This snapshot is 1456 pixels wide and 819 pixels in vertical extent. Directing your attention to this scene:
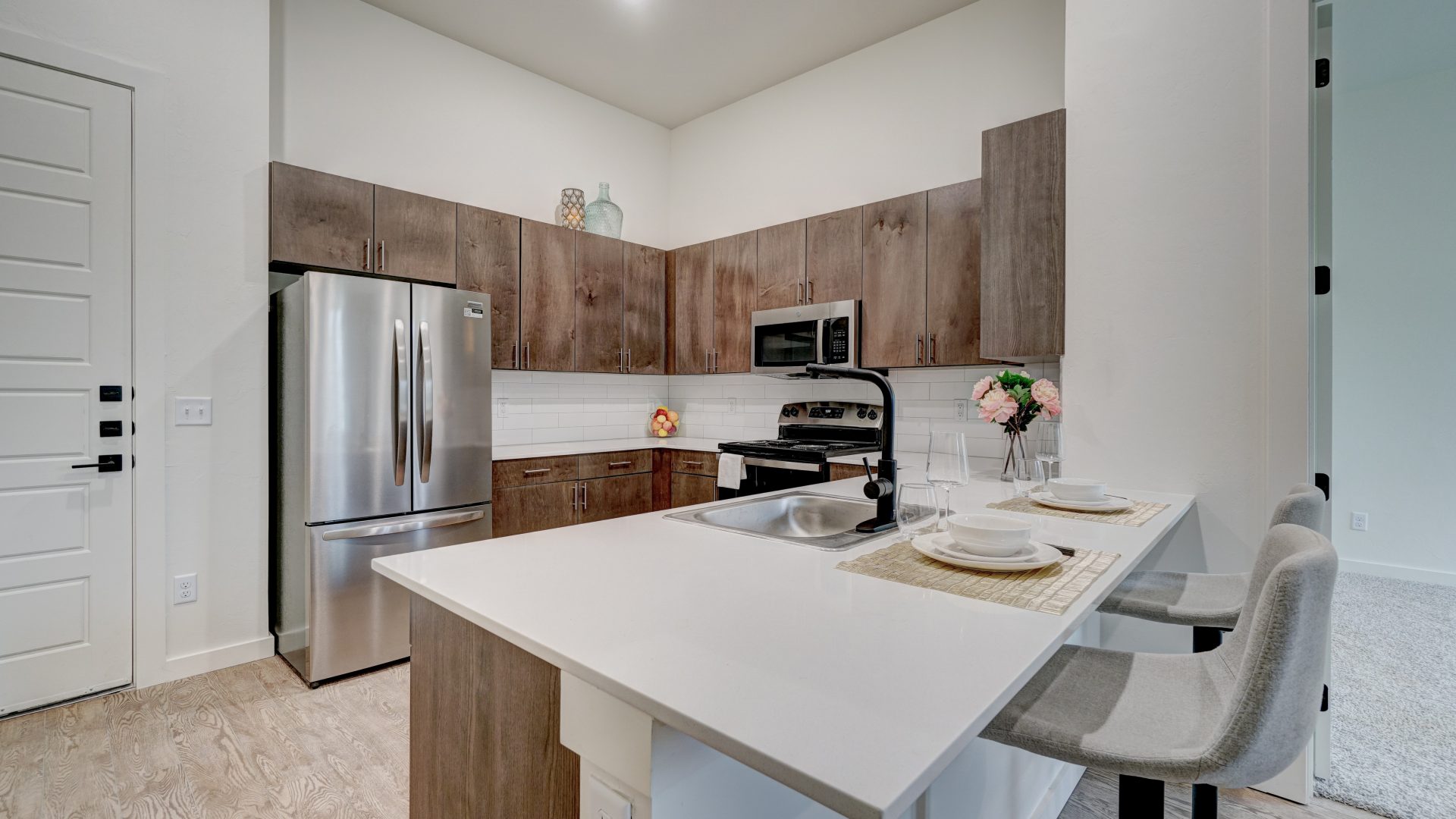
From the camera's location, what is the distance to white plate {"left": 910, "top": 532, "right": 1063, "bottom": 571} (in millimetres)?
1118

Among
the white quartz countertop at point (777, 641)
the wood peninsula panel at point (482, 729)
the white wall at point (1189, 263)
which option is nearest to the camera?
the white quartz countertop at point (777, 641)

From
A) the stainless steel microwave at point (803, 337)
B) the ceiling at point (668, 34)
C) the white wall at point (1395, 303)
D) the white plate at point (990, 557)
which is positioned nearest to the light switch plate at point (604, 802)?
the white plate at point (990, 557)

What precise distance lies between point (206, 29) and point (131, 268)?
1.08 meters

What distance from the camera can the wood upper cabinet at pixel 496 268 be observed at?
10.8ft

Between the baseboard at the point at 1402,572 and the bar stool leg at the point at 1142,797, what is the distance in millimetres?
3942

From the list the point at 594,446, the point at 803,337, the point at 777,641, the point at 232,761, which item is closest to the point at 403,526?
the point at 232,761

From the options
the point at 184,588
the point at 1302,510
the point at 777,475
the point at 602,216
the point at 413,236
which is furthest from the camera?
the point at 602,216

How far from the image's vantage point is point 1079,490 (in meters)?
1.82

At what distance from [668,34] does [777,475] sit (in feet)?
8.37

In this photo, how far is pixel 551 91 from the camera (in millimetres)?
4156

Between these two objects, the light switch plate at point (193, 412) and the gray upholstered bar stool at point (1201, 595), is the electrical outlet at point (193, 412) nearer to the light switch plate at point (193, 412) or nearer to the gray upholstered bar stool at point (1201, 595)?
the light switch plate at point (193, 412)

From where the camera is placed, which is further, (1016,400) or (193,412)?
(193,412)

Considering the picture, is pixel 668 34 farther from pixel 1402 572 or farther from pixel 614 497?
pixel 1402 572

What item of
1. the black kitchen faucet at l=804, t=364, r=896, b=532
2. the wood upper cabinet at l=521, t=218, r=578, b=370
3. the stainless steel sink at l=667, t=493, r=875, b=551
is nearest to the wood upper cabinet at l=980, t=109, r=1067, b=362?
the stainless steel sink at l=667, t=493, r=875, b=551
